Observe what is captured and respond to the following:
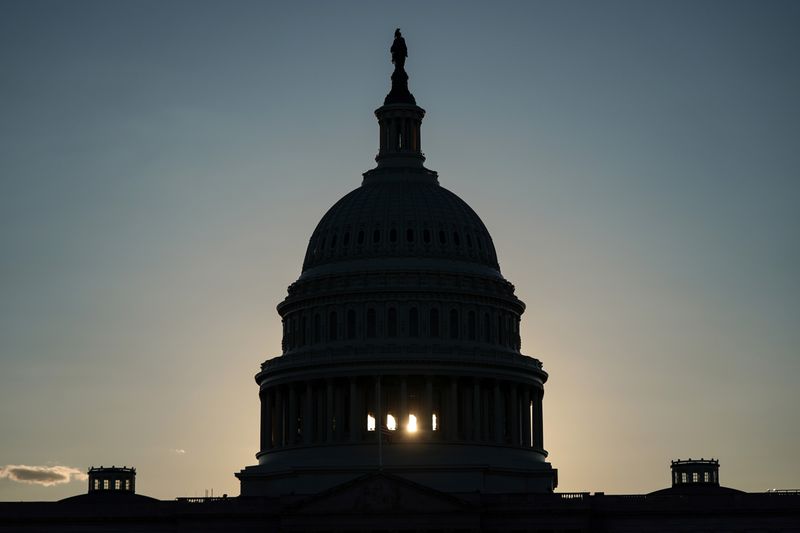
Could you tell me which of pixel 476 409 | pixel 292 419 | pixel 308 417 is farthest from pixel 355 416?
pixel 476 409

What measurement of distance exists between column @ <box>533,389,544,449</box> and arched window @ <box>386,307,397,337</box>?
14.8 meters

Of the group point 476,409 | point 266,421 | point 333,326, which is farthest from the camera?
point 266,421

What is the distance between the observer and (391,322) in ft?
620

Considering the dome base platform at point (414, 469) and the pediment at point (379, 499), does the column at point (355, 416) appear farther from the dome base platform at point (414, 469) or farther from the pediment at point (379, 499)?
the pediment at point (379, 499)

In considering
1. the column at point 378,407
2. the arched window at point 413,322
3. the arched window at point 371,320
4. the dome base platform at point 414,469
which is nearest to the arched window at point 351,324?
the arched window at point 371,320

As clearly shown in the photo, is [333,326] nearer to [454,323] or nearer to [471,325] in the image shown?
[454,323]

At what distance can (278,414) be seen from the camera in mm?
191000

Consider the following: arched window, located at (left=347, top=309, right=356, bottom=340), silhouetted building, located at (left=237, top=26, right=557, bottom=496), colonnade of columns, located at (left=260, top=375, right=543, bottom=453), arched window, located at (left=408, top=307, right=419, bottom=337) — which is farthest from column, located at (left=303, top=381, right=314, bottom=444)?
arched window, located at (left=408, top=307, right=419, bottom=337)

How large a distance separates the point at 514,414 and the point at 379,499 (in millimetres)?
25002

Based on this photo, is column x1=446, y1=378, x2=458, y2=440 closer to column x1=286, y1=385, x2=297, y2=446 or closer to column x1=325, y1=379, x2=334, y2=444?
column x1=325, y1=379, x2=334, y2=444

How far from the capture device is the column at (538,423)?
19125 cm

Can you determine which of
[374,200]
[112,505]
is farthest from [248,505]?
[374,200]

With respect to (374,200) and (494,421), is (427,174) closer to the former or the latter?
(374,200)

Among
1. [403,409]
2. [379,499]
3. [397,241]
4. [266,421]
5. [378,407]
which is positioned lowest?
[379,499]
